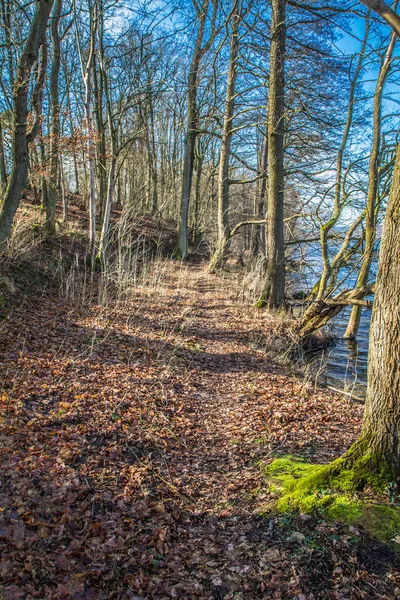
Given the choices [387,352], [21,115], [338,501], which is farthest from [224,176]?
[338,501]

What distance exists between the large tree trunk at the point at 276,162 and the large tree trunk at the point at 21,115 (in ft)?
15.4

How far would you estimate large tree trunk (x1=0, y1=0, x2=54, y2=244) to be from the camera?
276 inches

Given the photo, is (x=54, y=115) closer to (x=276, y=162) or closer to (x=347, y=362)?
(x=276, y=162)

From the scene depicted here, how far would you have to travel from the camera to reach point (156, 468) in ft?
11.0

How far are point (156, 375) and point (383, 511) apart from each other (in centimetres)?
345

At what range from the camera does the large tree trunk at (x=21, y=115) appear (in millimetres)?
7004

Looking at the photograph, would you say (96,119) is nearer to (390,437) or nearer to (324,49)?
(324,49)

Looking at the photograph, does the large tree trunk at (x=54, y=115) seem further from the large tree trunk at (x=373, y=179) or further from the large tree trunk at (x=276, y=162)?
the large tree trunk at (x=373, y=179)

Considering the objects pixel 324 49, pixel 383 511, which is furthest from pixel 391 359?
pixel 324 49

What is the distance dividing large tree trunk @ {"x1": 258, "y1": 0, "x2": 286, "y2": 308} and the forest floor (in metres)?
2.80

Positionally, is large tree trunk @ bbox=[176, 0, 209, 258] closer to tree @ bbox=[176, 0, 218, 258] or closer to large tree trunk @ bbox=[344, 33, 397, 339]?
tree @ bbox=[176, 0, 218, 258]

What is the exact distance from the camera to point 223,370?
238 inches

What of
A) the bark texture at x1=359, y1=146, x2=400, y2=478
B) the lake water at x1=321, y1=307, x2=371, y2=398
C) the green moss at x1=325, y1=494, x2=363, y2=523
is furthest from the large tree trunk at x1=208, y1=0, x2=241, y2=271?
the green moss at x1=325, y1=494, x2=363, y2=523

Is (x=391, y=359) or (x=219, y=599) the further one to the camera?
(x=391, y=359)
